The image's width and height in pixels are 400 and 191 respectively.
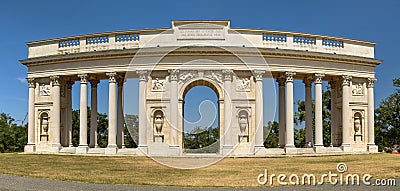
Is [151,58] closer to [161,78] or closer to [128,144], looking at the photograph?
[161,78]

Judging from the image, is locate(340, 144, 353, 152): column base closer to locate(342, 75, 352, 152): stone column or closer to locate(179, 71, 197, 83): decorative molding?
locate(342, 75, 352, 152): stone column

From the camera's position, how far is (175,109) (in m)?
59.1

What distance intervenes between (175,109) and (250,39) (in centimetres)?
1358

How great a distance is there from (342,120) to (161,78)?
26.1 metres

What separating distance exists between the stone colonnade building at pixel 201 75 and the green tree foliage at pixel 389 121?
1022 inches

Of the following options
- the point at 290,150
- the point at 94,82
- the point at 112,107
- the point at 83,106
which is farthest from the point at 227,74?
the point at 94,82

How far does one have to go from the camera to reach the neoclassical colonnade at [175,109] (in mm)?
59344

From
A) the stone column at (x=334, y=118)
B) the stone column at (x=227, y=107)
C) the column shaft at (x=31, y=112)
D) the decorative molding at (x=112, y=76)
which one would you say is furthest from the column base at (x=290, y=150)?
the column shaft at (x=31, y=112)

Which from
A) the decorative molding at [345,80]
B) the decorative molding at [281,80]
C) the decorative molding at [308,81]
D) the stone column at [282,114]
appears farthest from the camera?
the stone column at [282,114]

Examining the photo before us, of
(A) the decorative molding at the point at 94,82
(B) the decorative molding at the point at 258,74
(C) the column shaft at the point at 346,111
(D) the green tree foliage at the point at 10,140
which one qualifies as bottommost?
(D) the green tree foliage at the point at 10,140

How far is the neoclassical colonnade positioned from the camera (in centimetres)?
5934

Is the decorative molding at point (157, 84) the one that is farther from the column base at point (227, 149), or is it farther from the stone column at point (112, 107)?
the column base at point (227, 149)

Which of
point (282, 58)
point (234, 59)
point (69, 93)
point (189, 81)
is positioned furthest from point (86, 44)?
point (282, 58)

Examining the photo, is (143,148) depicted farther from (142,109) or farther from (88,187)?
(88,187)
